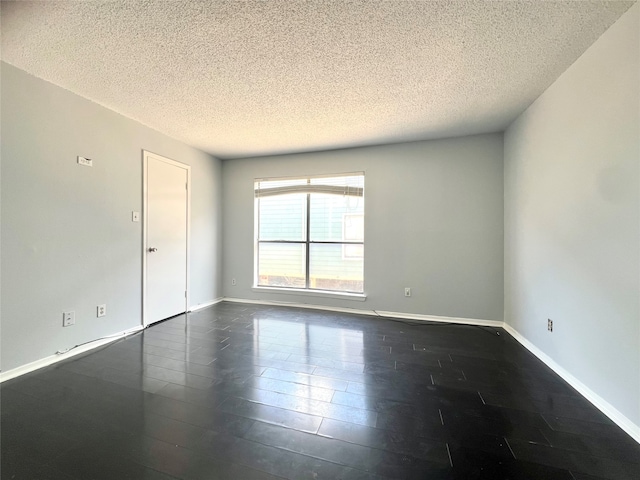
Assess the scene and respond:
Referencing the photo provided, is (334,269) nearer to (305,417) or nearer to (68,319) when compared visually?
(305,417)

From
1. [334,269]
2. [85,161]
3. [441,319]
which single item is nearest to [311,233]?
[334,269]

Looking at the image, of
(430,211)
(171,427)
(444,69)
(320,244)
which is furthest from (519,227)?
(171,427)

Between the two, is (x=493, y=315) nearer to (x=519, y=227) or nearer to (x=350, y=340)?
(x=519, y=227)

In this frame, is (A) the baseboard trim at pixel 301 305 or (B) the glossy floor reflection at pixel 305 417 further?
(A) the baseboard trim at pixel 301 305

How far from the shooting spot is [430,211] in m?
3.52

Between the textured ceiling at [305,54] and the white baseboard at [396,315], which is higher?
the textured ceiling at [305,54]

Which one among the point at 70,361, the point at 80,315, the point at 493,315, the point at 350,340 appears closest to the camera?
the point at 70,361

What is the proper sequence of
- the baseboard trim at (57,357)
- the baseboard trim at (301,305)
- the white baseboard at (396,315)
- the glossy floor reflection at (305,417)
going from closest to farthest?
1. the glossy floor reflection at (305,417)
2. the baseboard trim at (57,357)
3. the white baseboard at (396,315)
4. the baseboard trim at (301,305)

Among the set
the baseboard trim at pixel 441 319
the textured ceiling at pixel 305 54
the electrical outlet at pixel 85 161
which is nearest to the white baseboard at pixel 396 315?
the baseboard trim at pixel 441 319

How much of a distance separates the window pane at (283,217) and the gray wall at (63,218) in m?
1.75

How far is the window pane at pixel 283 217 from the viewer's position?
4.23 m

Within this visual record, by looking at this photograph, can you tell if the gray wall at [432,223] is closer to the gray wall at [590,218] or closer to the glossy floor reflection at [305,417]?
the gray wall at [590,218]

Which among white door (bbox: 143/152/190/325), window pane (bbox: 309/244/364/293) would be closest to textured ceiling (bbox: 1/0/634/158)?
white door (bbox: 143/152/190/325)

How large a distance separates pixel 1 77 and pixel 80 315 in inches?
81.3
